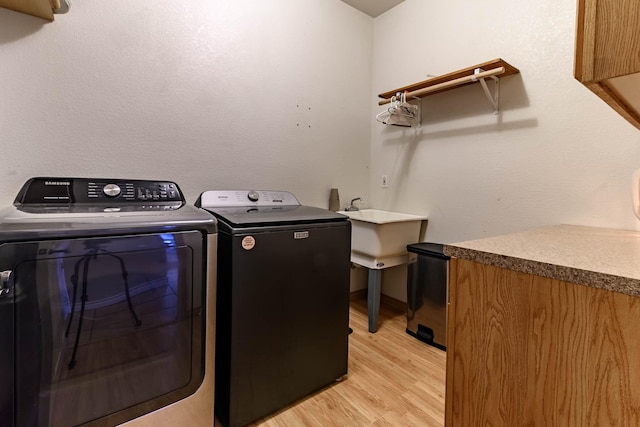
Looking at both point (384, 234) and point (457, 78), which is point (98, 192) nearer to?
point (384, 234)

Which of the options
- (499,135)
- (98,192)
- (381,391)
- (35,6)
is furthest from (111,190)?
(499,135)

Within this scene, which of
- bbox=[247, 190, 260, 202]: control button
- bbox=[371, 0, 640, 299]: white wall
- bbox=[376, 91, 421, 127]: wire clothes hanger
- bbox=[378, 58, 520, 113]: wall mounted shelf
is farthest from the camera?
bbox=[376, 91, 421, 127]: wire clothes hanger

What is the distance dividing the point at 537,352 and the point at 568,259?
0.76 ft

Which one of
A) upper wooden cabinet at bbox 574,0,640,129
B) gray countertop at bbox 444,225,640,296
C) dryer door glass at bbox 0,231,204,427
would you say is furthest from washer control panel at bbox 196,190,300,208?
upper wooden cabinet at bbox 574,0,640,129

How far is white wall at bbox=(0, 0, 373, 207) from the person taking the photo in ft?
4.58

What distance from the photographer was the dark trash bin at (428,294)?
1929 mm

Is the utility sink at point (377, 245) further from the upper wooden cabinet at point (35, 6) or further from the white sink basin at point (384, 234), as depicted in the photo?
the upper wooden cabinet at point (35, 6)

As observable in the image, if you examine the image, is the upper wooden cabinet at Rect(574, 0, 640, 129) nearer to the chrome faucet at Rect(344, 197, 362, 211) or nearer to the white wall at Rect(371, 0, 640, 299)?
the white wall at Rect(371, 0, 640, 299)

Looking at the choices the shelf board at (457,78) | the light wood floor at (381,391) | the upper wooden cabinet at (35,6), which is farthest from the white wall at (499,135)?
the upper wooden cabinet at (35,6)

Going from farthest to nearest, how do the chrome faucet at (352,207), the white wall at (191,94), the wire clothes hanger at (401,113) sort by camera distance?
the chrome faucet at (352,207)
the wire clothes hanger at (401,113)
the white wall at (191,94)

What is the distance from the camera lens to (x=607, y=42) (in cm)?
52

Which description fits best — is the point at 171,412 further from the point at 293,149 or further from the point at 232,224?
the point at 293,149

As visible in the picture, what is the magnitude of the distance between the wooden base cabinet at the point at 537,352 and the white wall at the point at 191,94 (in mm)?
1610

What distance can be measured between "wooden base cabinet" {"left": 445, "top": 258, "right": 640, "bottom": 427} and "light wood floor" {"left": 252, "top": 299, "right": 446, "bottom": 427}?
639 mm
